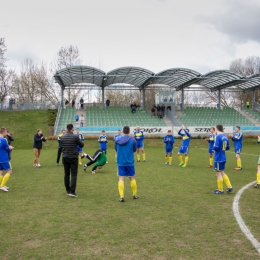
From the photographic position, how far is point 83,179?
456 inches

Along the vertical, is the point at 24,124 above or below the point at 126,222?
above

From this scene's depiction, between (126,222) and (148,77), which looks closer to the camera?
(126,222)

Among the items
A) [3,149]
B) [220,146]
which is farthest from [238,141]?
[3,149]

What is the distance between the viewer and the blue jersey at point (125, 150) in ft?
25.9

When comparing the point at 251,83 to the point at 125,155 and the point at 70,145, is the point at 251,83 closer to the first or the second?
the point at 125,155

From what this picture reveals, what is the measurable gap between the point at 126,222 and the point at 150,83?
115 feet

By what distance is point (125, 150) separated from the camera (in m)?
7.93

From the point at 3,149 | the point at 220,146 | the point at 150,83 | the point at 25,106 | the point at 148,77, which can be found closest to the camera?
the point at 220,146

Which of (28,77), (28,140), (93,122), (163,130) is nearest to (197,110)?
(163,130)

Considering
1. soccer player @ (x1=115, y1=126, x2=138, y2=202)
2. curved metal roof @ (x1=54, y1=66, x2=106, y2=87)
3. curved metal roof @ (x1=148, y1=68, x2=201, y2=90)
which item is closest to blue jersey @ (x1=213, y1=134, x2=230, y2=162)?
soccer player @ (x1=115, y1=126, x2=138, y2=202)

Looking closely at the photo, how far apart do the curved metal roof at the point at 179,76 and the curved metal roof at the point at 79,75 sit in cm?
673

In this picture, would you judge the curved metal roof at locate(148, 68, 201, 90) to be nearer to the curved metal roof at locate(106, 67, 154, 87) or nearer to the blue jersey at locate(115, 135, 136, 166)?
the curved metal roof at locate(106, 67, 154, 87)

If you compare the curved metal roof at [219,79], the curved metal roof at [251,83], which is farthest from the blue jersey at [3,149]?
the curved metal roof at [251,83]

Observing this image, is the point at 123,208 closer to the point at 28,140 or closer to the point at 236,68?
the point at 28,140
